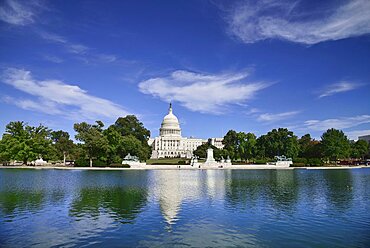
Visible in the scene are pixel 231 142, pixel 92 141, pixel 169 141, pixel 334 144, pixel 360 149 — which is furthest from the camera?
pixel 169 141

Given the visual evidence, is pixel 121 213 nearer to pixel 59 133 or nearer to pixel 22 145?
pixel 22 145

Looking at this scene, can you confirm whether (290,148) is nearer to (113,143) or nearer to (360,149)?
(360,149)

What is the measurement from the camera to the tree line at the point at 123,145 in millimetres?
64250

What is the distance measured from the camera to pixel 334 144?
77.9 m

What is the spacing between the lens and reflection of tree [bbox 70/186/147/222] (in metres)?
15.4

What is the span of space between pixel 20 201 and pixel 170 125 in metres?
141

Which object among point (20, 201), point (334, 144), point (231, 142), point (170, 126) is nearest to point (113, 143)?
point (231, 142)

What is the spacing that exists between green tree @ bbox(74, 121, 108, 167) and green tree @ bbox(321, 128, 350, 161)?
163 feet

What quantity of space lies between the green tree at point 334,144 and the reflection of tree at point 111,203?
65.1m

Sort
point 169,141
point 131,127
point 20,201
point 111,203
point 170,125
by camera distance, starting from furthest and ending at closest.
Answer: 1. point 169,141
2. point 170,125
3. point 131,127
4. point 20,201
5. point 111,203

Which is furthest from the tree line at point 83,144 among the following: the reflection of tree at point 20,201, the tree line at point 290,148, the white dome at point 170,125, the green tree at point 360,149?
the white dome at point 170,125

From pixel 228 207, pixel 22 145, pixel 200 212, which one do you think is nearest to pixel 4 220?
pixel 200 212

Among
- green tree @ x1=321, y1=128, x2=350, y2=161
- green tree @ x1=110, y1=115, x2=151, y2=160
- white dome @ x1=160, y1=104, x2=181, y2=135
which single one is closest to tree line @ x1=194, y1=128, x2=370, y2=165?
green tree @ x1=321, y1=128, x2=350, y2=161

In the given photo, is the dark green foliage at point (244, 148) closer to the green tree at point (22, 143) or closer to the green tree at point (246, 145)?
the green tree at point (246, 145)
